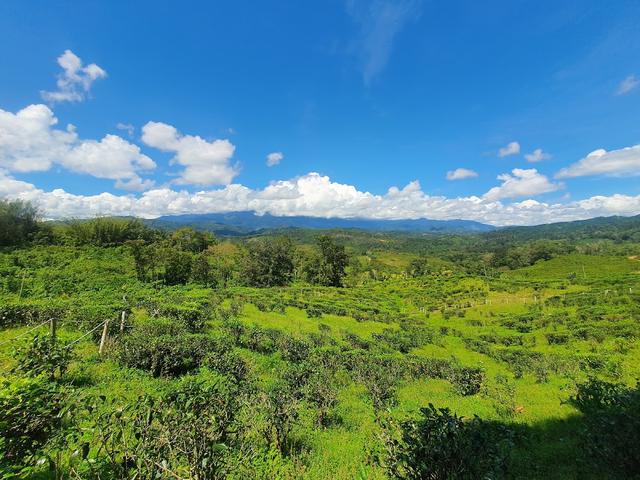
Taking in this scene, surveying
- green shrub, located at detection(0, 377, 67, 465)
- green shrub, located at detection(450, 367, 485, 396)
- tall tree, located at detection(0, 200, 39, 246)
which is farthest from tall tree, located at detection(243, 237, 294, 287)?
green shrub, located at detection(0, 377, 67, 465)

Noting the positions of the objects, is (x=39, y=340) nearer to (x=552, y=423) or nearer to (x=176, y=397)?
(x=176, y=397)

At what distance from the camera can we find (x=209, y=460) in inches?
136

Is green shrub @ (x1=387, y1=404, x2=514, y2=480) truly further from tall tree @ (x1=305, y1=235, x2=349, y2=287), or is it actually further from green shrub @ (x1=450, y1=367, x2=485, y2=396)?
tall tree @ (x1=305, y1=235, x2=349, y2=287)

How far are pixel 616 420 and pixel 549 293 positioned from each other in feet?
212

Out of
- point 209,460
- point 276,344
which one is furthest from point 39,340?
point 276,344

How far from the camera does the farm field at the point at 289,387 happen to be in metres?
3.60

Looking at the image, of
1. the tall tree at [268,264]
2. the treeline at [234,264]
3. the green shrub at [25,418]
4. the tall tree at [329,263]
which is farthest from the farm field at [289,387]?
the tall tree at [329,263]

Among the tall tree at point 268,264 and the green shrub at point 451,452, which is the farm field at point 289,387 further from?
the tall tree at point 268,264

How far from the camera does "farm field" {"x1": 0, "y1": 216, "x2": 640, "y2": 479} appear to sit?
3598 millimetres

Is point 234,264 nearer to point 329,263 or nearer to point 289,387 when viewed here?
point 329,263

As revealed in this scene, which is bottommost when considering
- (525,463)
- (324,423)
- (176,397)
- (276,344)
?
(276,344)

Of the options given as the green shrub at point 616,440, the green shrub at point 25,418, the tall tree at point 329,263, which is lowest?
the tall tree at point 329,263

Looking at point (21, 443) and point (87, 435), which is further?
point (87, 435)

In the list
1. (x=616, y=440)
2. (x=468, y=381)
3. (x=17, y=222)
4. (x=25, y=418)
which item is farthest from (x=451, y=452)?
(x=17, y=222)
